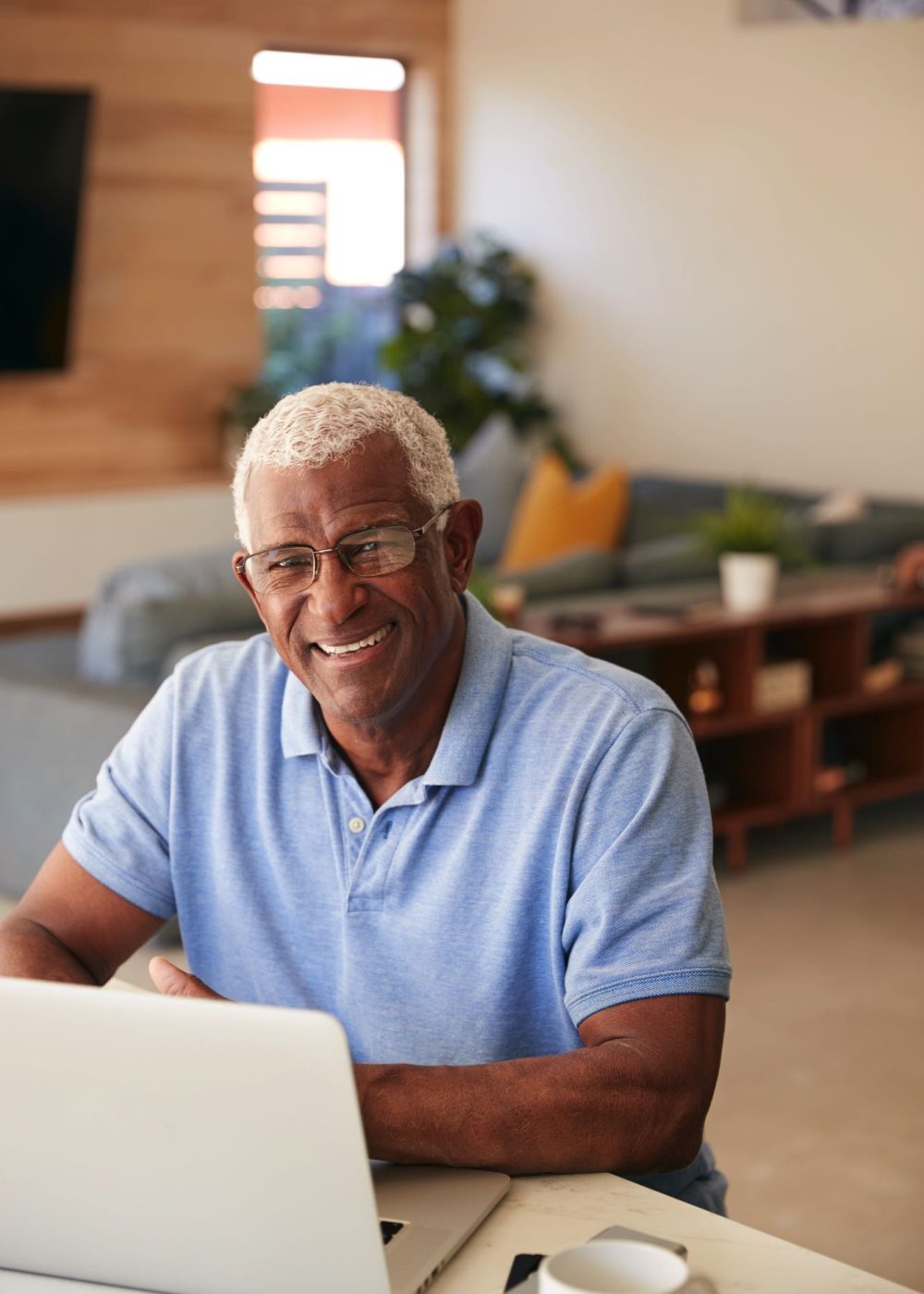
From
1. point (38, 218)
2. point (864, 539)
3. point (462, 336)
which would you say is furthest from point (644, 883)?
point (462, 336)

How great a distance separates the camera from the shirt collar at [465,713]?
4.53 feet

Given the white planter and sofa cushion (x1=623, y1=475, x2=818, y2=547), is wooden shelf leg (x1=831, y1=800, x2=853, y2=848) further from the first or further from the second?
sofa cushion (x1=623, y1=475, x2=818, y2=547)

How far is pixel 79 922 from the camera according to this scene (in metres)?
1.50

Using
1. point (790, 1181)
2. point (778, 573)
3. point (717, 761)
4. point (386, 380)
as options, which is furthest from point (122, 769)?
point (386, 380)

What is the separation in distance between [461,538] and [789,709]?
9.05 ft

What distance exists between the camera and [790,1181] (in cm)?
256

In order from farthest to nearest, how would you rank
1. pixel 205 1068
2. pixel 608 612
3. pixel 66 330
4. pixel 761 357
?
pixel 66 330 < pixel 761 357 < pixel 608 612 < pixel 205 1068

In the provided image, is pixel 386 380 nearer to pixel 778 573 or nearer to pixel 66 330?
pixel 66 330

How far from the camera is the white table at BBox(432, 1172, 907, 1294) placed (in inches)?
40.2

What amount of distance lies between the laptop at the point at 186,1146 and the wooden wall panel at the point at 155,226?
593 cm

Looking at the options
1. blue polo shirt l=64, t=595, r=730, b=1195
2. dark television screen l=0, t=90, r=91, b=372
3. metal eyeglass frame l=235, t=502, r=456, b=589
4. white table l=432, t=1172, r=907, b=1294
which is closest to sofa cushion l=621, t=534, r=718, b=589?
blue polo shirt l=64, t=595, r=730, b=1195

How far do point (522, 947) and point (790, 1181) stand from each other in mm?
1420

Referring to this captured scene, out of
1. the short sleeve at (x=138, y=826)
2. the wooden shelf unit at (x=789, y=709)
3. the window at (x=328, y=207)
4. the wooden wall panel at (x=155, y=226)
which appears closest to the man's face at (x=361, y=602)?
the short sleeve at (x=138, y=826)

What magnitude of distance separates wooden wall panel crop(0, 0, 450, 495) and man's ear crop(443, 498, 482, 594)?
18.0ft
